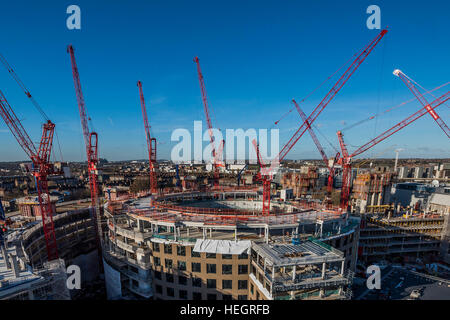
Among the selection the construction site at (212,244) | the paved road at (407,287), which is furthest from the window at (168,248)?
the paved road at (407,287)

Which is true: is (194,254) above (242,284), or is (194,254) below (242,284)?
above

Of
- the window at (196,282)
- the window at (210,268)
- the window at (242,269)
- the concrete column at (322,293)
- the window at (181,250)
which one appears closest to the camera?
the concrete column at (322,293)

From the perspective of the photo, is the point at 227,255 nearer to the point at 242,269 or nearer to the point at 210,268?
the point at 242,269

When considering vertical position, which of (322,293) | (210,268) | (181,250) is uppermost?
(181,250)

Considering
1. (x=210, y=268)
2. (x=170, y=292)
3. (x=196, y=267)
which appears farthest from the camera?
(x=170, y=292)

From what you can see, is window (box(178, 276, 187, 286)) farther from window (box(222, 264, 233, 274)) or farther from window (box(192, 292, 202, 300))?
window (box(222, 264, 233, 274))

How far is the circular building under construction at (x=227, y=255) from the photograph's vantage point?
23.2 m

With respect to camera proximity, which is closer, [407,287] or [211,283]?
[211,283]

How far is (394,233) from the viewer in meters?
56.2

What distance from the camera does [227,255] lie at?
29219 mm

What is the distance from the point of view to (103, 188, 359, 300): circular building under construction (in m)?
23.2

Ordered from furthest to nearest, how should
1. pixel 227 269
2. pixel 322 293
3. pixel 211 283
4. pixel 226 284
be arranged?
1. pixel 211 283
2. pixel 226 284
3. pixel 227 269
4. pixel 322 293

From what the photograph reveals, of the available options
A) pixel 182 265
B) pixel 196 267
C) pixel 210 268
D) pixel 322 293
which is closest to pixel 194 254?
pixel 196 267

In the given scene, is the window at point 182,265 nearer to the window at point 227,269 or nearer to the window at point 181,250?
the window at point 181,250
